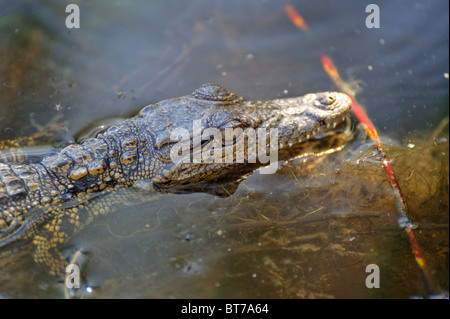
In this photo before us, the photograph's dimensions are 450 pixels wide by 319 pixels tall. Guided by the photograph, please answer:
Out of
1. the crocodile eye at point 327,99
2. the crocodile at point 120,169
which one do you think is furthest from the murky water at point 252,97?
the crocodile eye at point 327,99

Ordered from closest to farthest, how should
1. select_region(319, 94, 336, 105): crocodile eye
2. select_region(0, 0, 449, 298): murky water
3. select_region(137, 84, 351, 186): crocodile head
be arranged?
select_region(0, 0, 449, 298): murky water, select_region(137, 84, 351, 186): crocodile head, select_region(319, 94, 336, 105): crocodile eye

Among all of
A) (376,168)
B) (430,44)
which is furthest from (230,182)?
(430,44)

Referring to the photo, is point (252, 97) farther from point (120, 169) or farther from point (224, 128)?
point (120, 169)

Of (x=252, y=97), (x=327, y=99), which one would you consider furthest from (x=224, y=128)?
(x=327, y=99)

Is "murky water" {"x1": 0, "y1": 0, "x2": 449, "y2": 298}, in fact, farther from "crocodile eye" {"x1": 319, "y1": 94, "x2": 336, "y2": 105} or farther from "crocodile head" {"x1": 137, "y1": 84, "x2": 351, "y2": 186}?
"crocodile eye" {"x1": 319, "y1": 94, "x2": 336, "y2": 105}

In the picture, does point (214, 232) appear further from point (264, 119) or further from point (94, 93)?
point (94, 93)

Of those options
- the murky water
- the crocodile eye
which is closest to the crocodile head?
the crocodile eye

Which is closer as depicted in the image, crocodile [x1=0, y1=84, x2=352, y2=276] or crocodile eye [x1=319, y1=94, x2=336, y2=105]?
crocodile [x1=0, y1=84, x2=352, y2=276]
